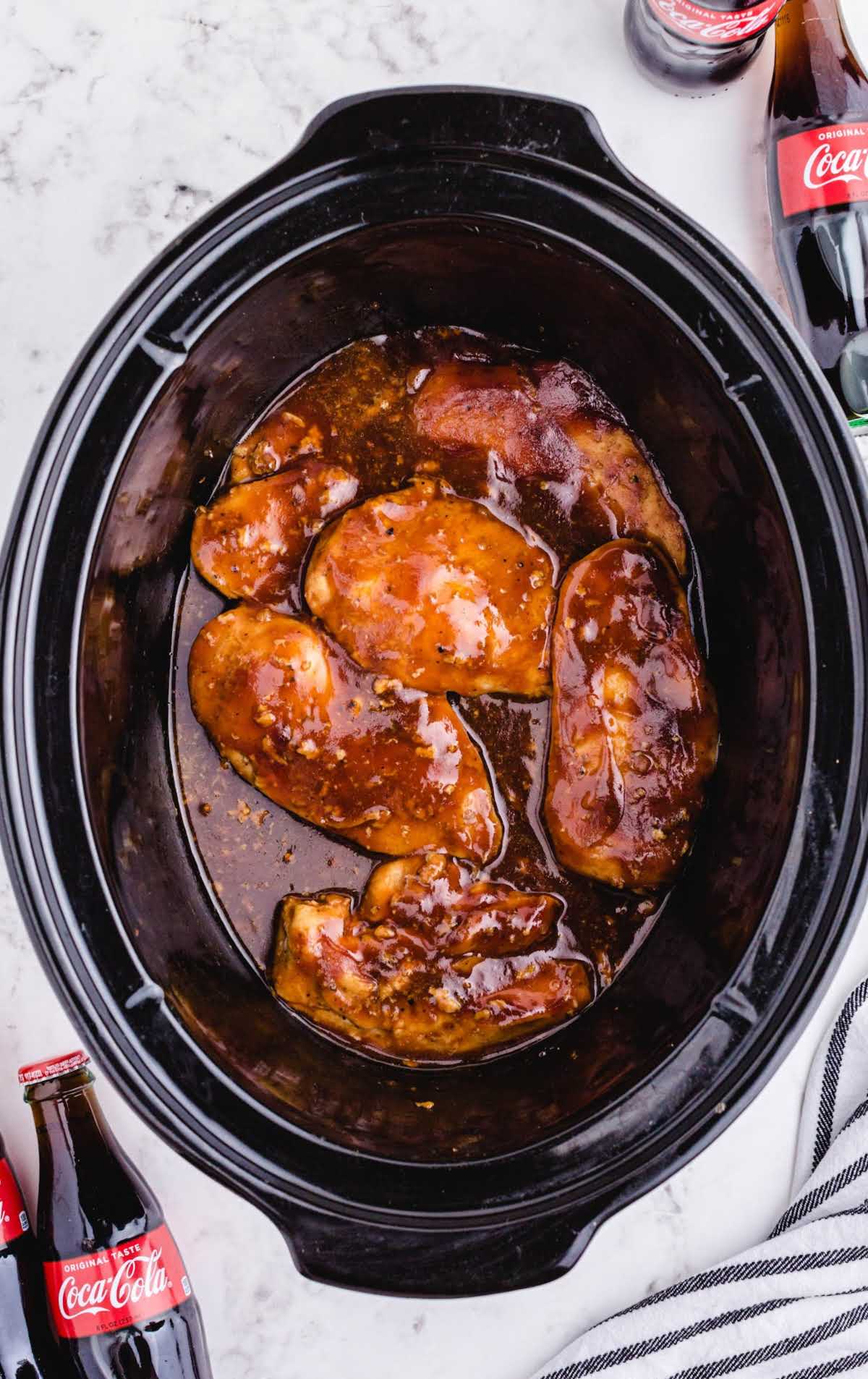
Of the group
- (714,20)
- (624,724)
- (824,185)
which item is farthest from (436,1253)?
(714,20)

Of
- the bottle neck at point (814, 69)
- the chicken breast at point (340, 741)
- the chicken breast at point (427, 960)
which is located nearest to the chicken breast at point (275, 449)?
the chicken breast at point (340, 741)

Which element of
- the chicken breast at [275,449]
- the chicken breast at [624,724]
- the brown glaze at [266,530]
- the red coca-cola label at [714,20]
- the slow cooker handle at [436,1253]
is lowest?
the slow cooker handle at [436,1253]

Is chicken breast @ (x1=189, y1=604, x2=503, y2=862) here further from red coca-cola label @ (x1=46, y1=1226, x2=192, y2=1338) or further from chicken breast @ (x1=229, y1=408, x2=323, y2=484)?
red coca-cola label @ (x1=46, y1=1226, x2=192, y2=1338)

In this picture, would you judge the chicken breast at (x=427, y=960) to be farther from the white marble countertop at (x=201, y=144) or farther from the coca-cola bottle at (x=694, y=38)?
the coca-cola bottle at (x=694, y=38)

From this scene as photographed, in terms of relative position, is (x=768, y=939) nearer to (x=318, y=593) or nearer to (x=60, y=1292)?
(x=318, y=593)

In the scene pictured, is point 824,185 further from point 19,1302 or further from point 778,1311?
point 19,1302

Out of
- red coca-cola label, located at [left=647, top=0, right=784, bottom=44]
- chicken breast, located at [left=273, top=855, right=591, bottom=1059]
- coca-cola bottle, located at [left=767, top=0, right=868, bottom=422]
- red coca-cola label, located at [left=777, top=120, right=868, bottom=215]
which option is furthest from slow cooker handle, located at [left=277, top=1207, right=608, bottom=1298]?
red coca-cola label, located at [left=647, top=0, right=784, bottom=44]

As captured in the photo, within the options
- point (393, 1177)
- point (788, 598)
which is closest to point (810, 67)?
point (788, 598)
